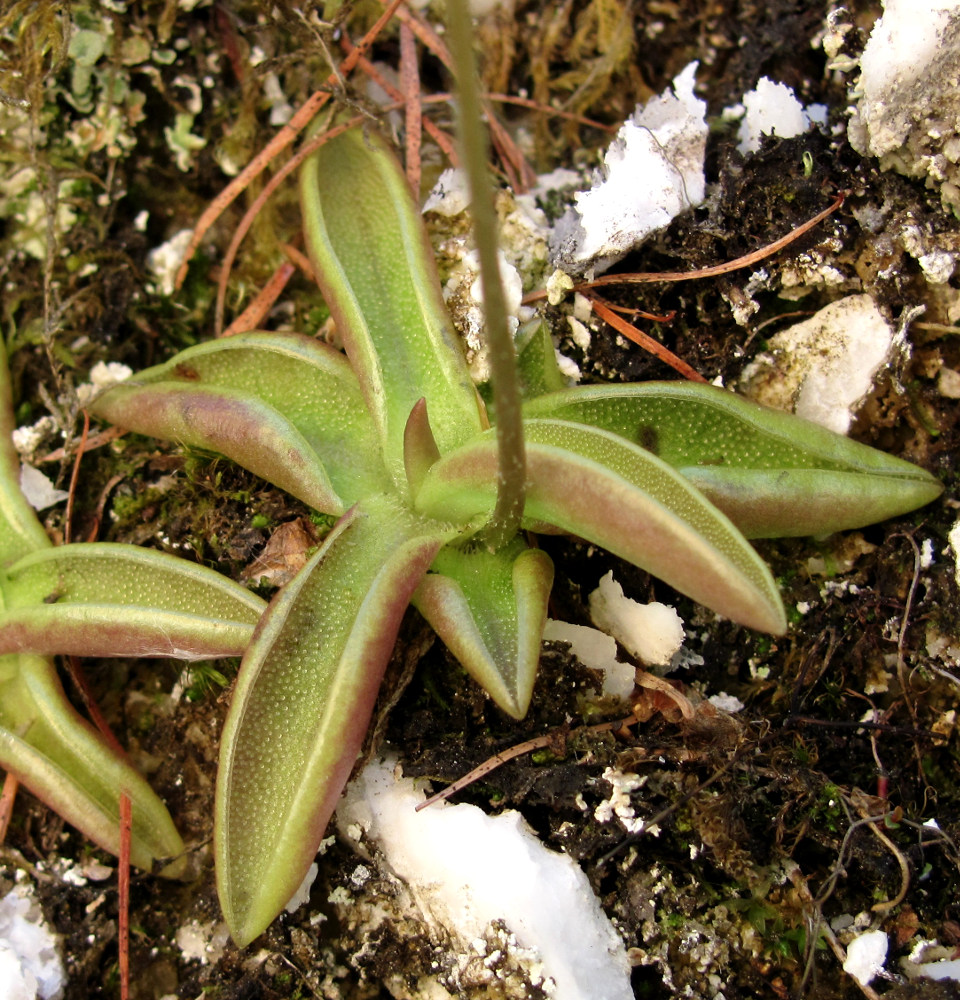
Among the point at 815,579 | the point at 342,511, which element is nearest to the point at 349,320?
the point at 342,511

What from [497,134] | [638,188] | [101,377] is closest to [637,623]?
[638,188]

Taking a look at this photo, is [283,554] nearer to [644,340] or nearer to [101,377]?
[101,377]

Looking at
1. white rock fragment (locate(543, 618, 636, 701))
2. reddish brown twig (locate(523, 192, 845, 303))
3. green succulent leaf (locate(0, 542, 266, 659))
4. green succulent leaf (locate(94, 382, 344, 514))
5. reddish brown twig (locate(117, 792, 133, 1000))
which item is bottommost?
reddish brown twig (locate(117, 792, 133, 1000))

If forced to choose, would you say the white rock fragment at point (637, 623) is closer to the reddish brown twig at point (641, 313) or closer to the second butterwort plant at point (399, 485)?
the second butterwort plant at point (399, 485)

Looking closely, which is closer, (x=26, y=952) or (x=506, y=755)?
(x=506, y=755)

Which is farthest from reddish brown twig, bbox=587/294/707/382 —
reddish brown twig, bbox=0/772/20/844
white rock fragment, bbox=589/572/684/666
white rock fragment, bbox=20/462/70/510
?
reddish brown twig, bbox=0/772/20/844

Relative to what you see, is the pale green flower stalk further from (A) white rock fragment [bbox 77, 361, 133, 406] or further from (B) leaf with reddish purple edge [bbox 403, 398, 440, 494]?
(A) white rock fragment [bbox 77, 361, 133, 406]

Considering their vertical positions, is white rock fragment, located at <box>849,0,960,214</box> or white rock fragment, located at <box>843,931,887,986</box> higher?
white rock fragment, located at <box>849,0,960,214</box>
